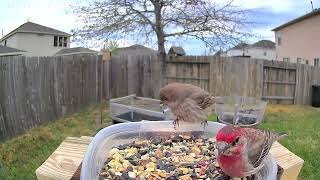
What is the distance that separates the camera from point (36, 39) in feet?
98.4

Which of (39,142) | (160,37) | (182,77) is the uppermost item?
(160,37)

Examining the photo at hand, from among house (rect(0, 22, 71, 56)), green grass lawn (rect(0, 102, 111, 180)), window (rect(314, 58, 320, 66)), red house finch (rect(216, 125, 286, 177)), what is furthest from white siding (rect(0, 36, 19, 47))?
red house finch (rect(216, 125, 286, 177))

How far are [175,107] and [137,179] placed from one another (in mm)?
2536

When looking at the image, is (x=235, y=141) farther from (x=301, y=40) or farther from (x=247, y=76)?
(x=301, y=40)

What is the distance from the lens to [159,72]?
18484 mm

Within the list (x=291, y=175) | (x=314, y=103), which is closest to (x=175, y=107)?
(x=291, y=175)

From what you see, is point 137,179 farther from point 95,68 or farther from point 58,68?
point 95,68

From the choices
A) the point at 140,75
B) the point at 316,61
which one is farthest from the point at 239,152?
the point at 316,61

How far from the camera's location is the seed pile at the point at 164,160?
2035 mm

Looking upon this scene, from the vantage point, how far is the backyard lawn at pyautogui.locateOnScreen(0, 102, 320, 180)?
6.46m

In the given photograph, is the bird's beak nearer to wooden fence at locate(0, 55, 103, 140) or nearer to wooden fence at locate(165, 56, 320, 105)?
wooden fence at locate(0, 55, 103, 140)

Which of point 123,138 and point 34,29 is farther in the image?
point 34,29

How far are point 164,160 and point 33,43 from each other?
28979mm

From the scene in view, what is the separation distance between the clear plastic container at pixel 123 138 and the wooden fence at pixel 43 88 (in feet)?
25.7
